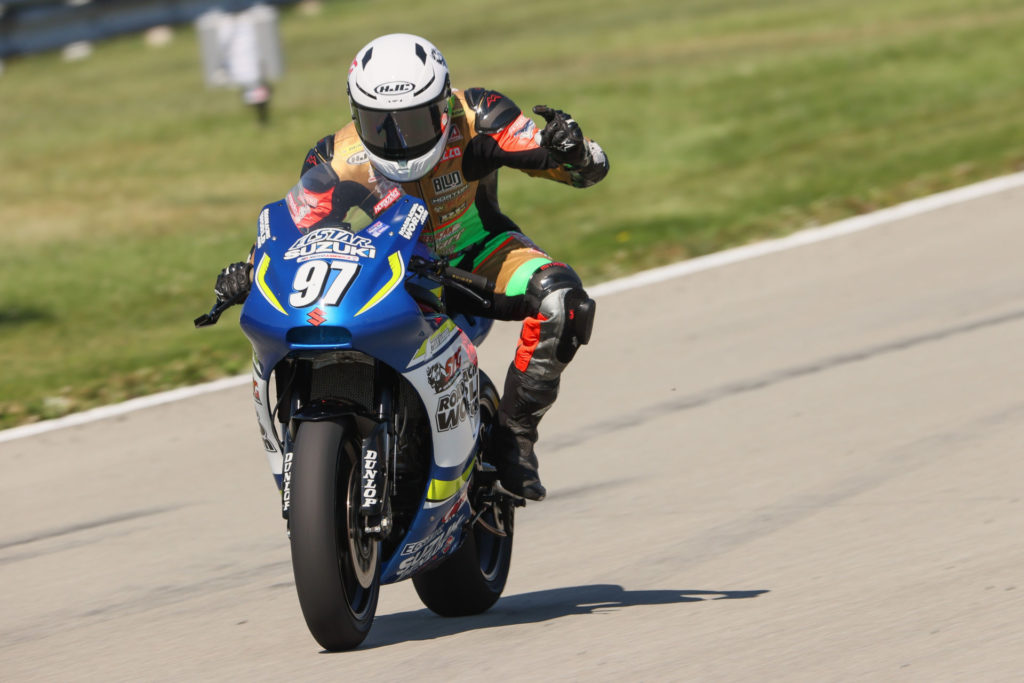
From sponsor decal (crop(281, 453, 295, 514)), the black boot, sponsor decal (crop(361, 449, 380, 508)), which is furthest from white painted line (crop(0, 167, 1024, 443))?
sponsor decal (crop(361, 449, 380, 508))

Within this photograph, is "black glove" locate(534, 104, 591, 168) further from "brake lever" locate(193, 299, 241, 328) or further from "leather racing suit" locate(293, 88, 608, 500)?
"brake lever" locate(193, 299, 241, 328)

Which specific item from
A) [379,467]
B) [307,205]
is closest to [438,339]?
[379,467]

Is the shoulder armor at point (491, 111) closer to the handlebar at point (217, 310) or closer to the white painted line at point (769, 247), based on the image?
the handlebar at point (217, 310)

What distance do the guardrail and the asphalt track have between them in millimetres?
21255

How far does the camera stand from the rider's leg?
5270 mm

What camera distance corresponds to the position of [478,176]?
5477mm

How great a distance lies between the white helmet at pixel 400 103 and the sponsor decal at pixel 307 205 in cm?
24

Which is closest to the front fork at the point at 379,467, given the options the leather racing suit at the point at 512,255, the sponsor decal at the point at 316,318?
the sponsor decal at the point at 316,318

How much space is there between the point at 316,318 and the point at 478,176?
1270 millimetres

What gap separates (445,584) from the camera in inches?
215

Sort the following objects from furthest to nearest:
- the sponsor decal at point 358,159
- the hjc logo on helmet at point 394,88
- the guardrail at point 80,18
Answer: the guardrail at point 80,18, the sponsor decal at point 358,159, the hjc logo on helmet at point 394,88

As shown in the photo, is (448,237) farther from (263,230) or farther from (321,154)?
(263,230)

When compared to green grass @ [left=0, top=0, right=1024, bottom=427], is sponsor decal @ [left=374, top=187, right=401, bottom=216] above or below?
above

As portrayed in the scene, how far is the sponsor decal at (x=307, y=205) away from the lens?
15.9 feet
